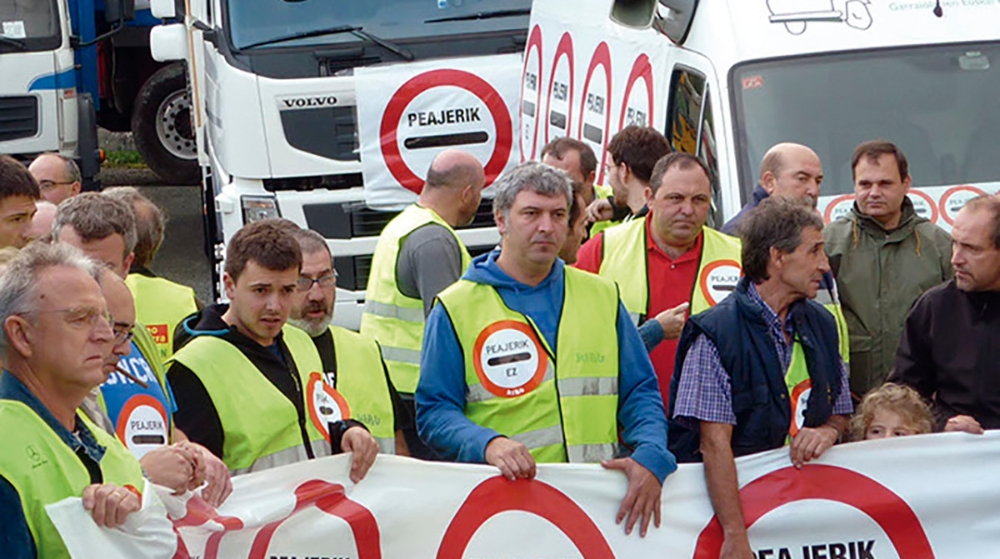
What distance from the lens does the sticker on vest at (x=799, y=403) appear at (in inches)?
214

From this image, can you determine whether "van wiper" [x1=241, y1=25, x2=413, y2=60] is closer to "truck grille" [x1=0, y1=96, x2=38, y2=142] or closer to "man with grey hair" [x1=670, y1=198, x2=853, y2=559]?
"truck grille" [x1=0, y1=96, x2=38, y2=142]

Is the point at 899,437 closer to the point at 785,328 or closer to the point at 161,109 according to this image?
the point at 785,328

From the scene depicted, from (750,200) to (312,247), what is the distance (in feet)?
6.88

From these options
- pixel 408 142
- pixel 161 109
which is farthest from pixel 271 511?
pixel 161 109

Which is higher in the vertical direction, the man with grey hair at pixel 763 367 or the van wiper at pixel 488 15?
the van wiper at pixel 488 15

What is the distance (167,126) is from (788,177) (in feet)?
38.0

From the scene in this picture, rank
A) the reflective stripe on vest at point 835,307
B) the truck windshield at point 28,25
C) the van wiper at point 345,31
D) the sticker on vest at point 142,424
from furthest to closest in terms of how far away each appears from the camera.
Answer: the truck windshield at point 28,25 < the van wiper at point 345,31 < the reflective stripe on vest at point 835,307 < the sticker on vest at point 142,424

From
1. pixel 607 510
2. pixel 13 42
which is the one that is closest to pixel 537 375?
pixel 607 510

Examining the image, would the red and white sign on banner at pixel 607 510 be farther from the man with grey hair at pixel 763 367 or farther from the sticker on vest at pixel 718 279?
the sticker on vest at pixel 718 279

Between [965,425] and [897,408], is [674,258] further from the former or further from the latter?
[965,425]

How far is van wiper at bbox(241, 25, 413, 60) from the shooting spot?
10.6 metres

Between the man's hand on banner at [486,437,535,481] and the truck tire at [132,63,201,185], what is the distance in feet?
41.0

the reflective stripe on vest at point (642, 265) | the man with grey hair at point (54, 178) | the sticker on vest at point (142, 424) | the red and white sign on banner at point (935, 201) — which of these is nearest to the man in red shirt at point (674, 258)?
the reflective stripe on vest at point (642, 265)

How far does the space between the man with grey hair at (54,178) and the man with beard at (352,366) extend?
348 centimetres
